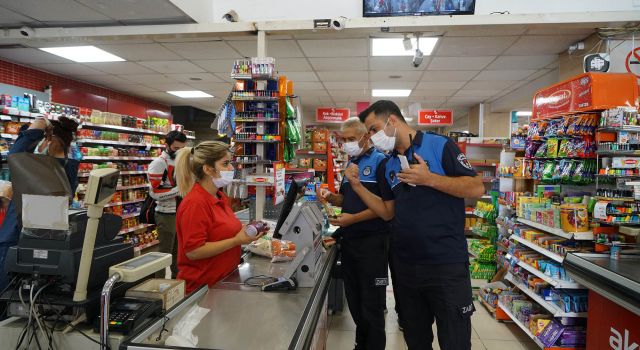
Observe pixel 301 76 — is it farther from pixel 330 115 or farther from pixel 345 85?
pixel 330 115

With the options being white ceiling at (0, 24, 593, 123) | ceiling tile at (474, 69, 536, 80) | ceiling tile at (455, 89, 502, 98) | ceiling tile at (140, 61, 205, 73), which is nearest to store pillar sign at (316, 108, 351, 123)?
white ceiling at (0, 24, 593, 123)

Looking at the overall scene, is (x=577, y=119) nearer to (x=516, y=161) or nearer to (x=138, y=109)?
(x=516, y=161)

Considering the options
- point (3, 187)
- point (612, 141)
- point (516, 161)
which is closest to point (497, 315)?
point (516, 161)

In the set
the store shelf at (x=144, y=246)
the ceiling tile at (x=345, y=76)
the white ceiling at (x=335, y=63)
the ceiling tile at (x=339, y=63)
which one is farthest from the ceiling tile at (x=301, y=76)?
the store shelf at (x=144, y=246)

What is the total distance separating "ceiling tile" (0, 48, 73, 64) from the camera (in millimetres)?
6250

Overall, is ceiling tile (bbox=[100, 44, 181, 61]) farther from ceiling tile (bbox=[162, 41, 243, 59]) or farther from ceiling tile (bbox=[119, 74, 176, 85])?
ceiling tile (bbox=[119, 74, 176, 85])

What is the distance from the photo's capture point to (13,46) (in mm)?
5875

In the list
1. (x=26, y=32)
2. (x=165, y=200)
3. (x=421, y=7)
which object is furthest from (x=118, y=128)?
(x=421, y=7)

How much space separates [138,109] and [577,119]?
10.4 m

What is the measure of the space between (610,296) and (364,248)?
1.64 m

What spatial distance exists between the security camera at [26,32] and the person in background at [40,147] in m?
2.80

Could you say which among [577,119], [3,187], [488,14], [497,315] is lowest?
Result: [497,315]

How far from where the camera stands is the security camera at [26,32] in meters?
4.93

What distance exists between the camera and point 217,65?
7.03 meters
